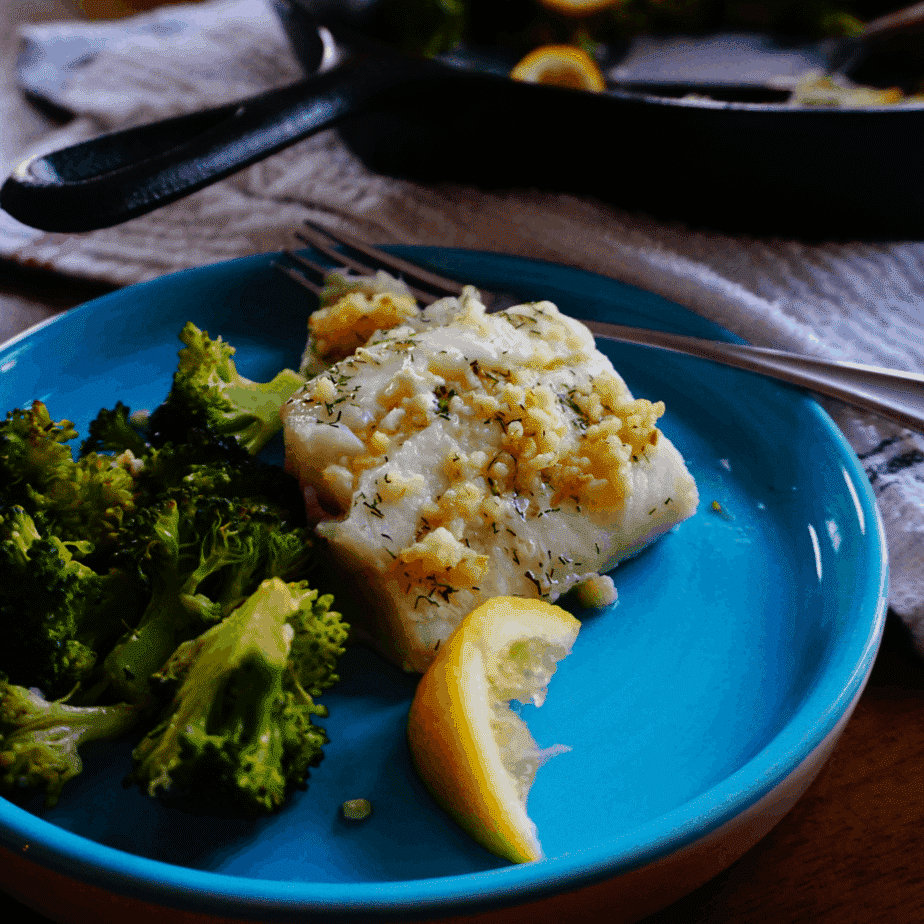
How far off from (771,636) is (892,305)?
0.96 meters

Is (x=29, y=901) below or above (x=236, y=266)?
below

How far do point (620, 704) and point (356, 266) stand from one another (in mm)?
1030

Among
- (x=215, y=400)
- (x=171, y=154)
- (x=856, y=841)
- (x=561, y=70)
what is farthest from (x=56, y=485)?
(x=561, y=70)

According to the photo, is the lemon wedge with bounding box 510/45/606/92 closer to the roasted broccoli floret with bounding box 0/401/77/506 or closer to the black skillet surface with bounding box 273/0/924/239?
the black skillet surface with bounding box 273/0/924/239

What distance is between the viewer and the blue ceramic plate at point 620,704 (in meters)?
0.82

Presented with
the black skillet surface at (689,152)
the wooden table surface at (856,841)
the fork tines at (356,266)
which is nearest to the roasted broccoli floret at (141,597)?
the wooden table surface at (856,841)

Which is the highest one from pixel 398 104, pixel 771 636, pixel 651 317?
pixel 398 104

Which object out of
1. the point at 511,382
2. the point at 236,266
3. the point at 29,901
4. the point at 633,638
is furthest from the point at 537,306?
the point at 29,901

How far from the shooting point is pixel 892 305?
1854 mm

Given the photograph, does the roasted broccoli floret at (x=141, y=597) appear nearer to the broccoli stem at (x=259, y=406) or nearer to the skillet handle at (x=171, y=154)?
the broccoli stem at (x=259, y=406)

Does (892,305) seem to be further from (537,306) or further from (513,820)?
(513,820)

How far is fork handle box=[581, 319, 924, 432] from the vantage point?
1.40m

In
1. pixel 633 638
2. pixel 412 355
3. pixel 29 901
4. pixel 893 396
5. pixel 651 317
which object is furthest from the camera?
pixel 651 317

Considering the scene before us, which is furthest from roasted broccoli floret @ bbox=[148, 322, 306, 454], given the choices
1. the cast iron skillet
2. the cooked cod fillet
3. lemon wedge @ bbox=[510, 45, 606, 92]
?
lemon wedge @ bbox=[510, 45, 606, 92]
